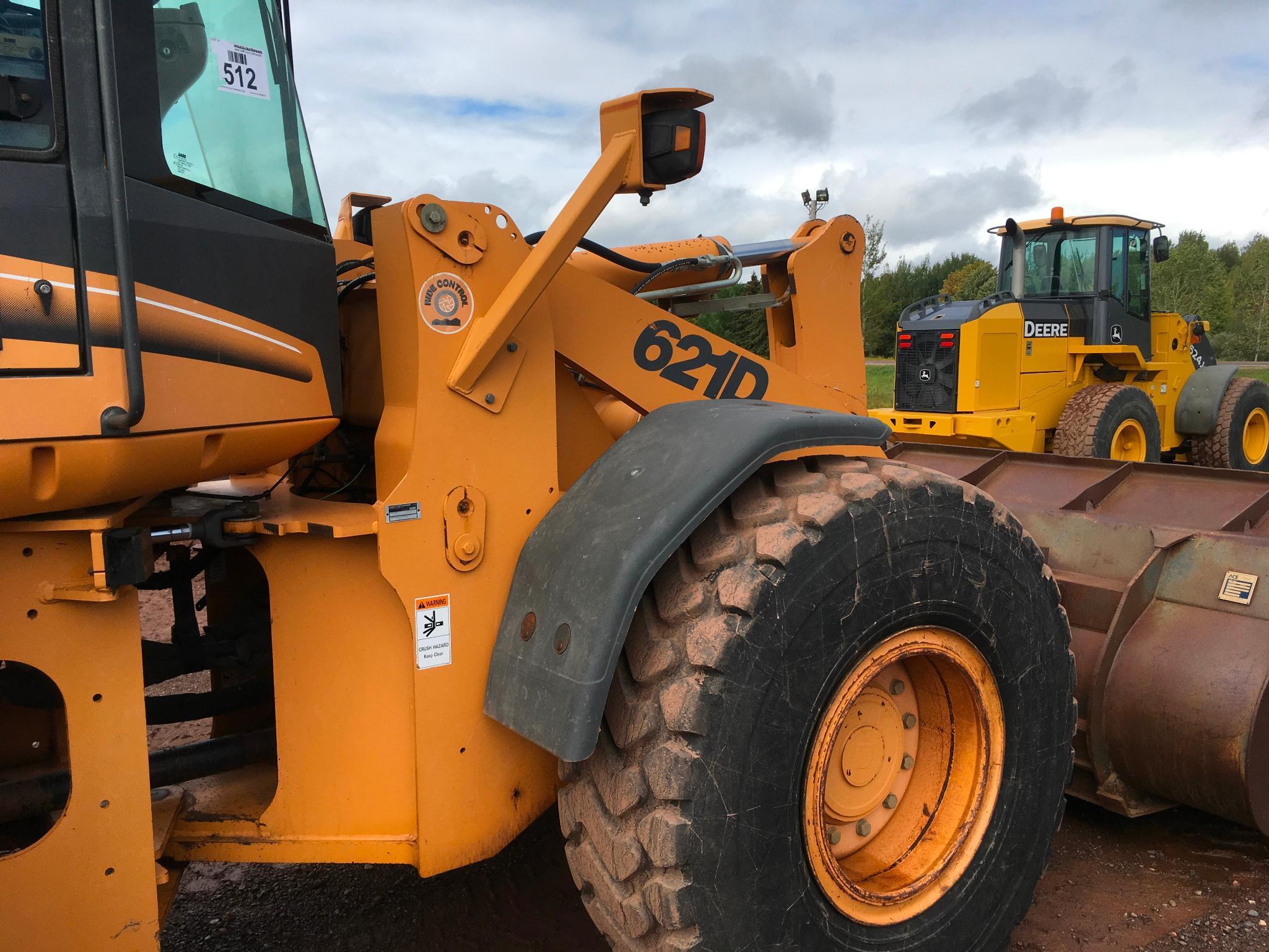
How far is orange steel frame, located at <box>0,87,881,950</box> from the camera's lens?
2.04 metres

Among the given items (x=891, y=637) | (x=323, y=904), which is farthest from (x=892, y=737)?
(x=323, y=904)

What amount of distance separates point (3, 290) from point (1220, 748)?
3.32m

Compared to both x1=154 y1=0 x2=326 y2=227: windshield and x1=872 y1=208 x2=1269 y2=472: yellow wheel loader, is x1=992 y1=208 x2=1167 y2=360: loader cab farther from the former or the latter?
x1=154 y1=0 x2=326 y2=227: windshield

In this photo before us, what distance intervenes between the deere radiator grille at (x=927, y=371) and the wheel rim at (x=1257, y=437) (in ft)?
12.7

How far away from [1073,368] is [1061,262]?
1161mm

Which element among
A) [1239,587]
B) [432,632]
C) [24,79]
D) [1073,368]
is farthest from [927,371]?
[24,79]

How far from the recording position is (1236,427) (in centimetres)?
1043

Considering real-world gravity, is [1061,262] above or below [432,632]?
above

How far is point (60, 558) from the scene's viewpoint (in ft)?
6.39

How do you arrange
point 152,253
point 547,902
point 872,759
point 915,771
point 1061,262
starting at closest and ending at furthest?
point 152,253 < point 872,759 < point 915,771 < point 547,902 < point 1061,262

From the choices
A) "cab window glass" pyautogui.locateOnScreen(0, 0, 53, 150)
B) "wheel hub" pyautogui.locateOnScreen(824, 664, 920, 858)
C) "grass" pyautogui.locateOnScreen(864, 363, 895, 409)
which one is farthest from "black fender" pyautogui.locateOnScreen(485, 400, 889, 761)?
"grass" pyautogui.locateOnScreen(864, 363, 895, 409)

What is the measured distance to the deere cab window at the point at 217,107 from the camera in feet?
6.01

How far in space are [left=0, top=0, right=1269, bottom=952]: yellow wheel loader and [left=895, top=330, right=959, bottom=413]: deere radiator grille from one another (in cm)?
706

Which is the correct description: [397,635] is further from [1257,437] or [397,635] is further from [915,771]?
[1257,437]
